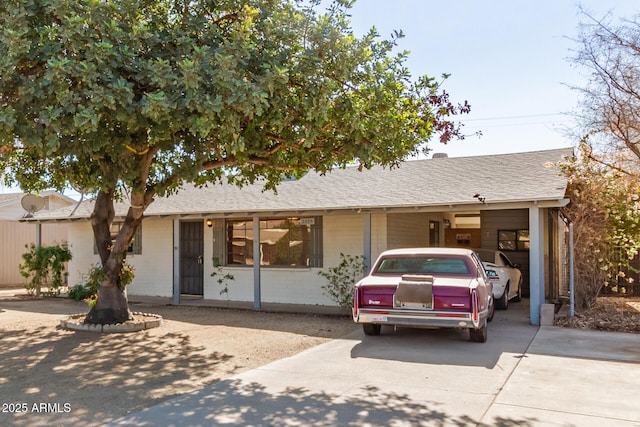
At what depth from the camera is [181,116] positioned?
23.0 ft

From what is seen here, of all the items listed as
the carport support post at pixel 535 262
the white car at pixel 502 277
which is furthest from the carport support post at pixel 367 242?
the carport support post at pixel 535 262

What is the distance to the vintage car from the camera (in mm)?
8211

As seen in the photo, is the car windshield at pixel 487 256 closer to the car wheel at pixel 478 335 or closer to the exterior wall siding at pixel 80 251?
the car wheel at pixel 478 335

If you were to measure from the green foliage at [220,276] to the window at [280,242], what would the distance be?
31cm

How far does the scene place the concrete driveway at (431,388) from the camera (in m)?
5.18

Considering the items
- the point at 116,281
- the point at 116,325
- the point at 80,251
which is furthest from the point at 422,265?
the point at 80,251

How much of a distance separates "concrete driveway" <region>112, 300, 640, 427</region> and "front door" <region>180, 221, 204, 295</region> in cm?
806

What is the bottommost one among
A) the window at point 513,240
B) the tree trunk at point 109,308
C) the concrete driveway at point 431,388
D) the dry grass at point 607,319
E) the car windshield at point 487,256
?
the concrete driveway at point 431,388

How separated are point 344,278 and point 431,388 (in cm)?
676

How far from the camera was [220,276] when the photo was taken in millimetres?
15484

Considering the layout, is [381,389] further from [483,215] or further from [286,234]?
[483,215]

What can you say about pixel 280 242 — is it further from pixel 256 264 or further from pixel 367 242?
pixel 367 242

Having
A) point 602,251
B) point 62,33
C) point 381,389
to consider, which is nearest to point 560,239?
point 602,251

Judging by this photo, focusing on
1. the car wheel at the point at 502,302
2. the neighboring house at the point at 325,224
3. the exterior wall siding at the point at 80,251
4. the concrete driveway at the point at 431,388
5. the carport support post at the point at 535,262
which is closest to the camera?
the concrete driveway at the point at 431,388
